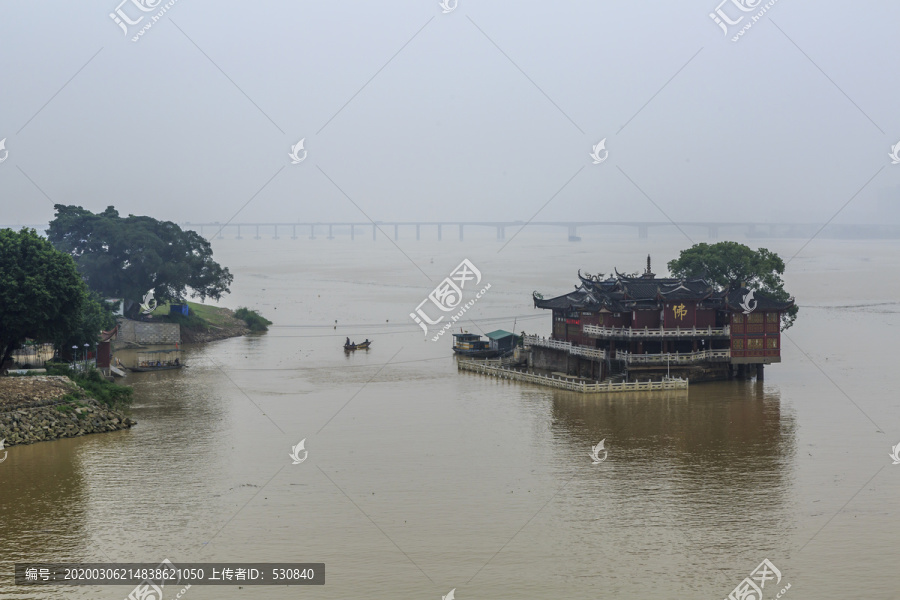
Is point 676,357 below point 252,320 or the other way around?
below

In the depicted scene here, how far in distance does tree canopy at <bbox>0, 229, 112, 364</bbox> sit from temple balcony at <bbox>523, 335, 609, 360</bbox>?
80.4ft

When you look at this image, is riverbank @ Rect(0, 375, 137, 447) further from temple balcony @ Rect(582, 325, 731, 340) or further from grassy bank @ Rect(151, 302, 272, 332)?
grassy bank @ Rect(151, 302, 272, 332)

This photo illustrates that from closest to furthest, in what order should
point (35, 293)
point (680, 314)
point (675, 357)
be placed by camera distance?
point (35, 293), point (675, 357), point (680, 314)

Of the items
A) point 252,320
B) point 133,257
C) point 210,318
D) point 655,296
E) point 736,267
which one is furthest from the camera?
point 252,320

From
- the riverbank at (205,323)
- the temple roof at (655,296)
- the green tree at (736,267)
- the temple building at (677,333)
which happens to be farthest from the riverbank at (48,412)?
the green tree at (736,267)

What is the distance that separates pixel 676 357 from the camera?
168ft

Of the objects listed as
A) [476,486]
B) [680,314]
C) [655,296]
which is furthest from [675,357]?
[476,486]

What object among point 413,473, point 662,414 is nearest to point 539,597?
point 413,473

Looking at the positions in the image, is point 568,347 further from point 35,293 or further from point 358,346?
point 35,293

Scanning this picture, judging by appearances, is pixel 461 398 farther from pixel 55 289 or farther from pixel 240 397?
pixel 55 289

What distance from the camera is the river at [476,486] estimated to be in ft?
83.1

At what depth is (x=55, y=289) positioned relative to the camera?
43.2 meters

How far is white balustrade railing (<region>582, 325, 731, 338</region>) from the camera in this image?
168 feet

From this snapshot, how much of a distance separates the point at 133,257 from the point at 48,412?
3748 cm
